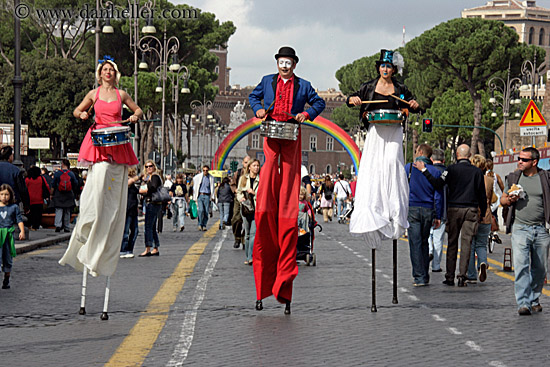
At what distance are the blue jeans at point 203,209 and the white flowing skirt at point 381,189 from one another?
58.4 ft

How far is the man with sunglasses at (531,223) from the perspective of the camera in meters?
9.70

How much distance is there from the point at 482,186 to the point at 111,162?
207 inches

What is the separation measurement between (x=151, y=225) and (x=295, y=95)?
8.09m

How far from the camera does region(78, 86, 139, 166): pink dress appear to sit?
28.9 feet

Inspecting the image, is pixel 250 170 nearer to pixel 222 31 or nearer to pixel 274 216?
pixel 274 216

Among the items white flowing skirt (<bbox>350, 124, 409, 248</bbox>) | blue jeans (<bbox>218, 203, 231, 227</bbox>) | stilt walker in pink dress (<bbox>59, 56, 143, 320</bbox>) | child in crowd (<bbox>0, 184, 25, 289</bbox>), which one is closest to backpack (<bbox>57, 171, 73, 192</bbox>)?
blue jeans (<bbox>218, 203, 231, 227</bbox>)

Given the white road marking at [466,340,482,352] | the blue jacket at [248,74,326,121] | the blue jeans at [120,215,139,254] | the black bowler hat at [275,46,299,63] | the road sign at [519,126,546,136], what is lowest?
the white road marking at [466,340,482,352]

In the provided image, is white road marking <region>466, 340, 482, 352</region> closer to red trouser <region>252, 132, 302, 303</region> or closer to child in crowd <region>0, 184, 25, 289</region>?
red trouser <region>252, 132, 302, 303</region>

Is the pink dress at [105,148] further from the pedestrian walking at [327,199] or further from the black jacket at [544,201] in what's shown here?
the pedestrian walking at [327,199]

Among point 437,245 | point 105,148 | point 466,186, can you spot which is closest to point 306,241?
point 437,245

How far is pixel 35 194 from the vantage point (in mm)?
23547

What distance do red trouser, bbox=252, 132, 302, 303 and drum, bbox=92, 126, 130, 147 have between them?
50.3 inches

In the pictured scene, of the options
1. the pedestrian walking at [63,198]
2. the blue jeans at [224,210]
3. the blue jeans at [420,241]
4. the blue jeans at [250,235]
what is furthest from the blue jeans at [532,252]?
the blue jeans at [224,210]

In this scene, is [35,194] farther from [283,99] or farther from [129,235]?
[283,99]
